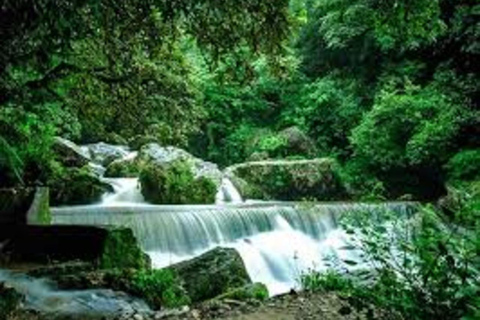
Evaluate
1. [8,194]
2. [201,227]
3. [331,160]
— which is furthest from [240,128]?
[8,194]

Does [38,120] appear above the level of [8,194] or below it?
above

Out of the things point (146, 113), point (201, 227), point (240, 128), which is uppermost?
point (240, 128)

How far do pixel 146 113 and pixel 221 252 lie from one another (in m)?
2.27

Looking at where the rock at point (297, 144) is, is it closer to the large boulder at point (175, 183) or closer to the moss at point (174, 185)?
the large boulder at point (175, 183)

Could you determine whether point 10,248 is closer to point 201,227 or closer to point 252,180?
point 201,227

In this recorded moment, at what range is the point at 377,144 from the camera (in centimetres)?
1958

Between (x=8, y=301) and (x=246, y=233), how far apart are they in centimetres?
718

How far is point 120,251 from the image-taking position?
32.9ft

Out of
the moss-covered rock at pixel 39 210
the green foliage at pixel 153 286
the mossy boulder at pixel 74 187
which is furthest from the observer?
the mossy boulder at pixel 74 187

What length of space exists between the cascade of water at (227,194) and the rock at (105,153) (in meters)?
4.45

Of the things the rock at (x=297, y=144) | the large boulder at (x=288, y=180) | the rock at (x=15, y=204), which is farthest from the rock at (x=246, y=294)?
the rock at (x=297, y=144)

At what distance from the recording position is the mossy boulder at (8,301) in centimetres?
704

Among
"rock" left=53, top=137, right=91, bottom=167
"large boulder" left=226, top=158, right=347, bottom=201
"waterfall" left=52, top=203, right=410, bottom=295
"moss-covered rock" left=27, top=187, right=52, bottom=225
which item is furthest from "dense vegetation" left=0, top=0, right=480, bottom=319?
"waterfall" left=52, top=203, right=410, bottom=295

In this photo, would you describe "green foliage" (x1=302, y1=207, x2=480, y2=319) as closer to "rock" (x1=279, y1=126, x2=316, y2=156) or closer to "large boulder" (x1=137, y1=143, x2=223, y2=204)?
"large boulder" (x1=137, y1=143, x2=223, y2=204)
